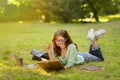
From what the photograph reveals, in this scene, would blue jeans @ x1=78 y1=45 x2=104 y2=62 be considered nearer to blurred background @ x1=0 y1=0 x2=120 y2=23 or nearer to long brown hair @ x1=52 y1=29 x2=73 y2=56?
long brown hair @ x1=52 y1=29 x2=73 y2=56

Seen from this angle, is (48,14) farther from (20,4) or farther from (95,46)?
(95,46)

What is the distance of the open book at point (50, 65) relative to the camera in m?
6.37

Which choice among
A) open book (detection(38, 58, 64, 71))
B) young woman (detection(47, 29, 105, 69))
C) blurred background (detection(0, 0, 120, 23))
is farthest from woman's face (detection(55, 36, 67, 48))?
blurred background (detection(0, 0, 120, 23))

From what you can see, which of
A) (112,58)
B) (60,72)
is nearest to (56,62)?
(60,72)

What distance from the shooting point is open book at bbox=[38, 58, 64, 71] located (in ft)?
20.9

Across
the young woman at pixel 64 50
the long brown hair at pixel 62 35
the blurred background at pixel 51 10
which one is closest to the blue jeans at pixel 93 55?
the young woman at pixel 64 50

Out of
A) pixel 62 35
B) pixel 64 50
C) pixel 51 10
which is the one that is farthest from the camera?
pixel 51 10

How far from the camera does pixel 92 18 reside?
33.5 meters

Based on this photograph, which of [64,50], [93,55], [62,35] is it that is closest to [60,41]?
[62,35]

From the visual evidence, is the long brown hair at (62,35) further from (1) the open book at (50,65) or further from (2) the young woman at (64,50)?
(1) the open book at (50,65)

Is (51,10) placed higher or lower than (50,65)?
lower

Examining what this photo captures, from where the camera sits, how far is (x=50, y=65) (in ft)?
21.3

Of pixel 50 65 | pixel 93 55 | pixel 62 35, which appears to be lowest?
pixel 93 55

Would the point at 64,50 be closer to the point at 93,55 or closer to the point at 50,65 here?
the point at 50,65
